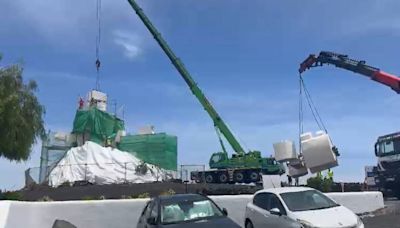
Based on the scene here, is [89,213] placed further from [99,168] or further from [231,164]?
[99,168]

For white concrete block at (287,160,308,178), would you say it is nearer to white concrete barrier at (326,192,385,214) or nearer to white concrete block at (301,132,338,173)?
white concrete block at (301,132,338,173)

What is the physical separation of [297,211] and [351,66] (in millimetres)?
26423

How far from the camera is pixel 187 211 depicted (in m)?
11.3

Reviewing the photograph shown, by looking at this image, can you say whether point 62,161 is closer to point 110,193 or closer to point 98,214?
point 110,193

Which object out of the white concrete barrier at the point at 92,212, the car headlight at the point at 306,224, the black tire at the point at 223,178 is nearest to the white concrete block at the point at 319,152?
the white concrete barrier at the point at 92,212

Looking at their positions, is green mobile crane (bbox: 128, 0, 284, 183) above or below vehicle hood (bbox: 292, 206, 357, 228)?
above

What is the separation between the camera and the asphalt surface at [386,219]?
1742cm

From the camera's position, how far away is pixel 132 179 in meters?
50.5

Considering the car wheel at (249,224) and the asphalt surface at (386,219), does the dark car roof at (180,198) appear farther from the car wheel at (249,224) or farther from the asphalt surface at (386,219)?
the asphalt surface at (386,219)

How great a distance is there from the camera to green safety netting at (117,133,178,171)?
58.3 metres

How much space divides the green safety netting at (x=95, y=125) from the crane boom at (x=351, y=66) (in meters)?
27.8

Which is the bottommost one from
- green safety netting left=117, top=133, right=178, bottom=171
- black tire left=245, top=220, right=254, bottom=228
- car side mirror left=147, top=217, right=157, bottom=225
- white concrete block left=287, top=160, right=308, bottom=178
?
black tire left=245, top=220, right=254, bottom=228

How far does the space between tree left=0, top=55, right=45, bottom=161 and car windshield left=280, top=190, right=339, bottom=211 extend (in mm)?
10765

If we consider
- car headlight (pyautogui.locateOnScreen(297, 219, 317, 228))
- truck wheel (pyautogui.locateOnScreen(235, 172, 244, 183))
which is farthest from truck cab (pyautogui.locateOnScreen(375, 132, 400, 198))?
car headlight (pyautogui.locateOnScreen(297, 219, 317, 228))
